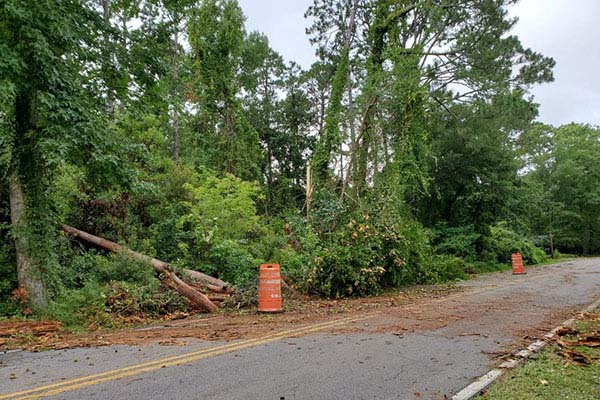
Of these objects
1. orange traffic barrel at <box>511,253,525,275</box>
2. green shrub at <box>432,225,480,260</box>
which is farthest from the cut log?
orange traffic barrel at <box>511,253,525,275</box>

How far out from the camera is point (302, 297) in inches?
447

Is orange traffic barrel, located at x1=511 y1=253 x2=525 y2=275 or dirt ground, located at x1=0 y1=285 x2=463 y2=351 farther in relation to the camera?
orange traffic barrel, located at x1=511 y1=253 x2=525 y2=275

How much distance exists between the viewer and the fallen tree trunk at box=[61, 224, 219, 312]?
10094mm

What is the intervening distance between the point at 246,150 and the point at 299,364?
1963 cm

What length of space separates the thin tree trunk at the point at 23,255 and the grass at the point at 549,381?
323 inches

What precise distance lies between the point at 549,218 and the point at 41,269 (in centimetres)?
4613

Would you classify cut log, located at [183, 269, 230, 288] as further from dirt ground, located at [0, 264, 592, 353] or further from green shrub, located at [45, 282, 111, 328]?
green shrub, located at [45, 282, 111, 328]

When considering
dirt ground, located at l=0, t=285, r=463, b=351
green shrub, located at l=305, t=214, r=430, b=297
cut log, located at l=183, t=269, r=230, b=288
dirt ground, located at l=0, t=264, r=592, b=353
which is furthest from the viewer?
green shrub, located at l=305, t=214, r=430, b=297

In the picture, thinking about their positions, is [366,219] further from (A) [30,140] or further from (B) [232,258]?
(A) [30,140]

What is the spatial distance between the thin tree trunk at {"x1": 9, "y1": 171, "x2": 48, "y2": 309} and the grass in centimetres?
820

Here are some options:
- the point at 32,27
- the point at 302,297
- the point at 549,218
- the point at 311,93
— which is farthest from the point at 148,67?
the point at 549,218

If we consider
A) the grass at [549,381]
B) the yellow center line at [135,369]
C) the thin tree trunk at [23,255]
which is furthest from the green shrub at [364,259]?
the grass at [549,381]

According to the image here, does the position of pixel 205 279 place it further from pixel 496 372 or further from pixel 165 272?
pixel 496 372

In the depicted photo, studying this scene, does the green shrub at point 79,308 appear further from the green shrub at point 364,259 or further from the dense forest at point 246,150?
the green shrub at point 364,259
